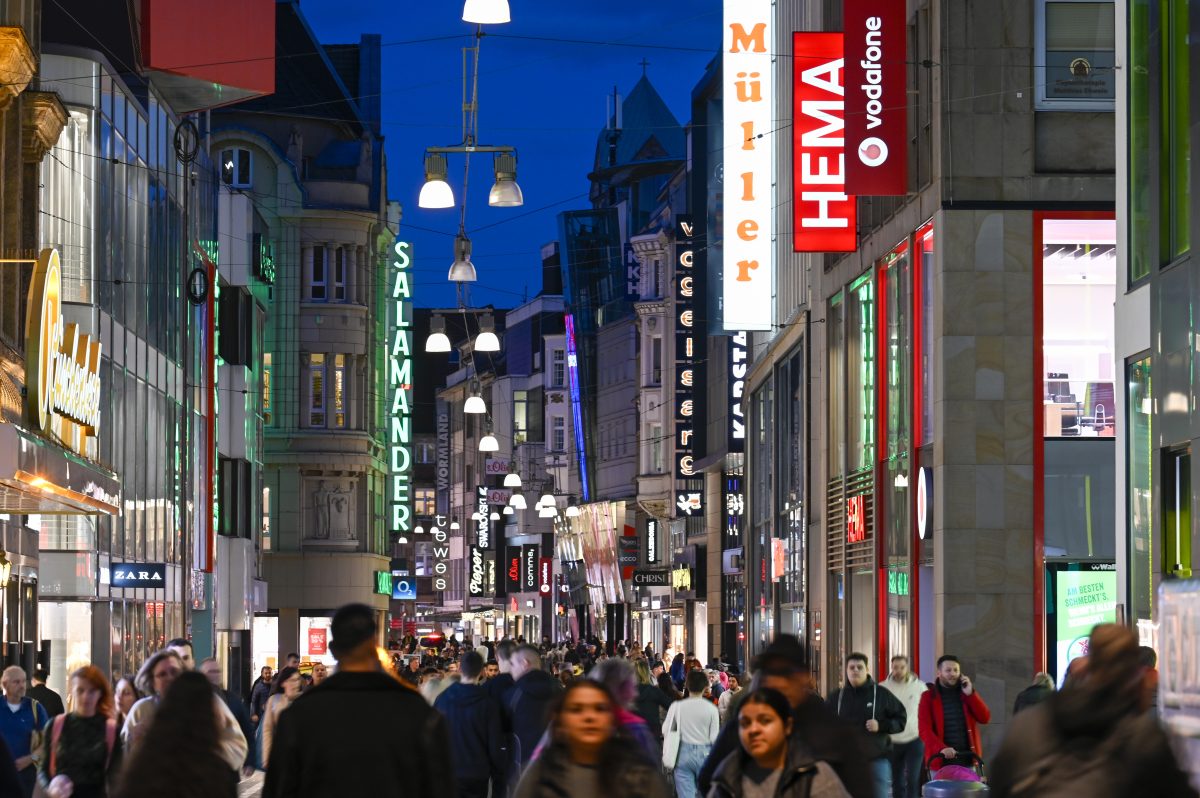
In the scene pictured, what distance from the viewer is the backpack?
12133 mm

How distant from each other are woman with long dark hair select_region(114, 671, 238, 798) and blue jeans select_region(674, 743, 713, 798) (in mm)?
11236

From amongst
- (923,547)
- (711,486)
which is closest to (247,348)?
(711,486)

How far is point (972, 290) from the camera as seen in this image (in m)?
26.8

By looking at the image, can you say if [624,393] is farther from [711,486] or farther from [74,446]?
[74,446]

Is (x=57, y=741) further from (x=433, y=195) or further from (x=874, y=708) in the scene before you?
(x=433, y=195)

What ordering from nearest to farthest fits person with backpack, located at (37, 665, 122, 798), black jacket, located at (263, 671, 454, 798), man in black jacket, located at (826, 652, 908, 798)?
1. black jacket, located at (263, 671, 454, 798)
2. person with backpack, located at (37, 665, 122, 798)
3. man in black jacket, located at (826, 652, 908, 798)

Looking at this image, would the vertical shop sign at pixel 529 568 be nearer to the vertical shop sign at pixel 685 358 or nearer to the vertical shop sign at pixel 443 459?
the vertical shop sign at pixel 443 459

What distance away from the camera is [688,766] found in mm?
19125

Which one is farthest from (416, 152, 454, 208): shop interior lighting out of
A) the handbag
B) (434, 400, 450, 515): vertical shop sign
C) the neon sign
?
(434, 400, 450, 515): vertical shop sign

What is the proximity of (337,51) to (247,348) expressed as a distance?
26965mm

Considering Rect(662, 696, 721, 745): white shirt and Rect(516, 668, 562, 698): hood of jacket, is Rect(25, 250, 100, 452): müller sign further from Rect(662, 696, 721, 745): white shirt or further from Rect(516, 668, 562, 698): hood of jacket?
Rect(516, 668, 562, 698): hood of jacket

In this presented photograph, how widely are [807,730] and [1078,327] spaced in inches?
776

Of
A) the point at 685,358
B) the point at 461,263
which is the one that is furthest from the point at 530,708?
the point at 685,358

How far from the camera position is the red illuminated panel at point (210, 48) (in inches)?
1666
